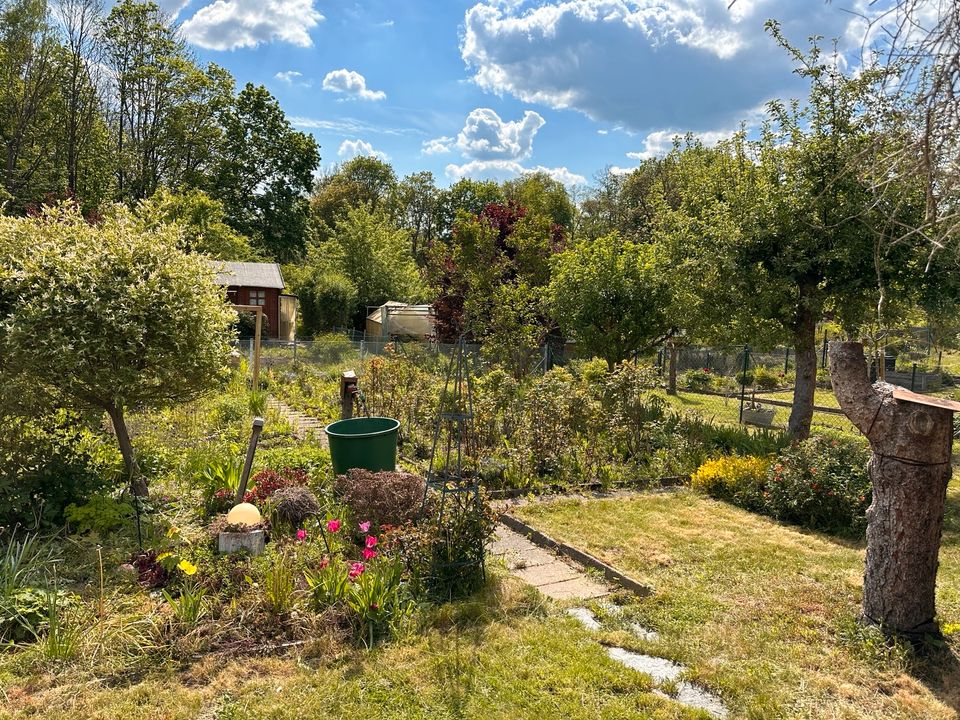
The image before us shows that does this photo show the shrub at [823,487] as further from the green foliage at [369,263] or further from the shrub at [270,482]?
the green foliage at [369,263]

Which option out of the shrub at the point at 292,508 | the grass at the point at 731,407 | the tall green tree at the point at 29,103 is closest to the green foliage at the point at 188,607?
the shrub at the point at 292,508

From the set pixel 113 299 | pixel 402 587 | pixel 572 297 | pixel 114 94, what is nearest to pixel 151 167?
pixel 114 94

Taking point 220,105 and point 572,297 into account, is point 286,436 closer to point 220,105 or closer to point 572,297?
point 572,297

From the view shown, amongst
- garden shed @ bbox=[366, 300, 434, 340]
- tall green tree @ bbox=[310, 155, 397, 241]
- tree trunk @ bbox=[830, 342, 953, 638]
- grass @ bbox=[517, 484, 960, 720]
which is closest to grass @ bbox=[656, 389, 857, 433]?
grass @ bbox=[517, 484, 960, 720]

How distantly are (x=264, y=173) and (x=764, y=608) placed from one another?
37.1 m

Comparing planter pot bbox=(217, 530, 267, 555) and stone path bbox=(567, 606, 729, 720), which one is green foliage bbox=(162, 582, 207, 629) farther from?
stone path bbox=(567, 606, 729, 720)

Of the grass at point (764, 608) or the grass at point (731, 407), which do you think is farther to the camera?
the grass at point (731, 407)

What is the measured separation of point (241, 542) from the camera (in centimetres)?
516

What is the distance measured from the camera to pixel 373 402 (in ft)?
35.2

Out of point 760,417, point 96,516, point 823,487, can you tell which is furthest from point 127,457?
point 760,417

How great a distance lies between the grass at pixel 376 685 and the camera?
3.43 metres

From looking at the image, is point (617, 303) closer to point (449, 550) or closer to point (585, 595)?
point (585, 595)

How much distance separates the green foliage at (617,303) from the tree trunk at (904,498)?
350 inches

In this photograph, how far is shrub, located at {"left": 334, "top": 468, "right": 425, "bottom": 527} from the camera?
18.8 ft
